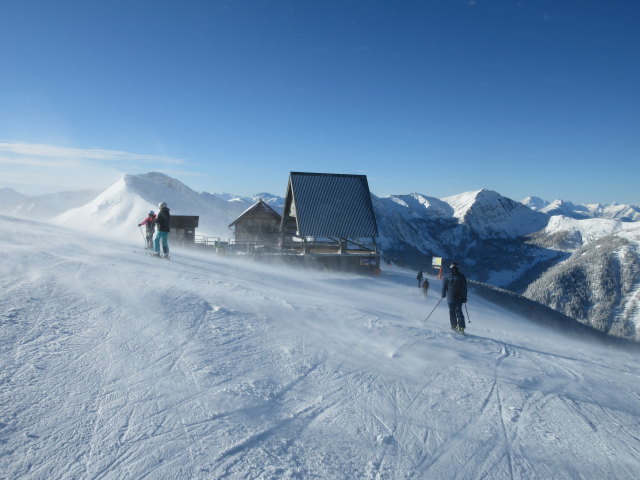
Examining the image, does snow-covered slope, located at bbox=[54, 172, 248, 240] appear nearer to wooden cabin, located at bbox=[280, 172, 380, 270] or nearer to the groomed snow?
wooden cabin, located at bbox=[280, 172, 380, 270]

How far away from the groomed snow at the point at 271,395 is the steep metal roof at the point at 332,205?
13.7 meters

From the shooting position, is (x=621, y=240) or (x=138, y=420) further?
(x=621, y=240)

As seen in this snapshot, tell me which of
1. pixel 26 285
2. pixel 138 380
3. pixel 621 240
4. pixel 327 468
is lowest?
pixel 327 468

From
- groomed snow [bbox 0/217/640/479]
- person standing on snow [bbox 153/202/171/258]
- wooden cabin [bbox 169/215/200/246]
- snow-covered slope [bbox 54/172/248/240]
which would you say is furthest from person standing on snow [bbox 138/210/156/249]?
snow-covered slope [bbox 54/172/248/240]

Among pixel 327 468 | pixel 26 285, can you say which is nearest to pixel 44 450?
pixel 327 468

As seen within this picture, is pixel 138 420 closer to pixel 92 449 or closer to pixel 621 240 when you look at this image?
pixel 92 449

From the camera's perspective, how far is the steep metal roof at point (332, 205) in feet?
75.2

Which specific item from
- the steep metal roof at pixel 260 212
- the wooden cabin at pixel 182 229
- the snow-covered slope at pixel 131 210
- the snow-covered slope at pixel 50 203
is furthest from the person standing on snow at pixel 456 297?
the snow-covered slope at pixel 50 203

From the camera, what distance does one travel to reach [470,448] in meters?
4.70

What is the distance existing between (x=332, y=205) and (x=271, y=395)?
1903 centimetres

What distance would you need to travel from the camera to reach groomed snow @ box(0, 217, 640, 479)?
4035 mm

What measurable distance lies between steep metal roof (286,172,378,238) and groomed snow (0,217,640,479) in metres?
13.7

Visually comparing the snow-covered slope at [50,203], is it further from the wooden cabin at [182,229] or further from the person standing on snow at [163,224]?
the person standing on snow at [163,224]

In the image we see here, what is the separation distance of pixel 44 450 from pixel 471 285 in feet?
81.1
